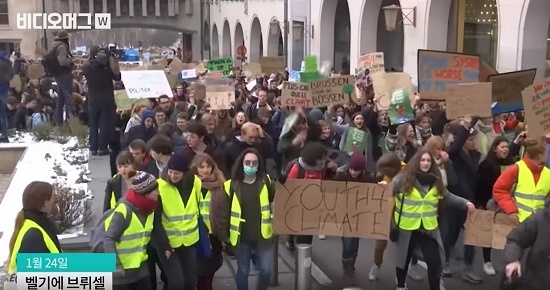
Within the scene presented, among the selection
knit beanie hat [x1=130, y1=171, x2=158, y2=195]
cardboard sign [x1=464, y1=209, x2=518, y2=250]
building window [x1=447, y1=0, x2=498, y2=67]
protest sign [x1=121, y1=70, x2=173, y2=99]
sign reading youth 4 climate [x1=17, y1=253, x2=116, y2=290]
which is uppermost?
building window [x1=447, y1=0, x2=498, y2=67]

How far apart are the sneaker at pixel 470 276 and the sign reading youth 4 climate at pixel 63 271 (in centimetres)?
406

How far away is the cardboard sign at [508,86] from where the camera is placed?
9.23m

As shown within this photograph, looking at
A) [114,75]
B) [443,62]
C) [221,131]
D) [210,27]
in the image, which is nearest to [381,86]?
[443,62]

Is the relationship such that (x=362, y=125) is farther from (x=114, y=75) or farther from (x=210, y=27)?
(x=210, y=27)

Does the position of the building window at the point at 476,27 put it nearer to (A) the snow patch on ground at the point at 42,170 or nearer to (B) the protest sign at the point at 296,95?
(B) the protest sign at the point at 296,95

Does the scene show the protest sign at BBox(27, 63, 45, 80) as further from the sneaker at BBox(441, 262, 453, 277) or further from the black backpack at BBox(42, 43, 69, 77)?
the sneaker at BBox(441, 262, 453, 277)

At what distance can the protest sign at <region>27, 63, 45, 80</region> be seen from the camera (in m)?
19.6

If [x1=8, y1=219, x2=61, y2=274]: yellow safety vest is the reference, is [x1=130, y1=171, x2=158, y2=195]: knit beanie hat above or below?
above

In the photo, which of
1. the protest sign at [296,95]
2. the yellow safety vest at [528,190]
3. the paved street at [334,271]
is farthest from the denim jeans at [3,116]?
the yellow safety vest at [528,190]

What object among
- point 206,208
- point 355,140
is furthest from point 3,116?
point 206,208

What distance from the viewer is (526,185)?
21.2 feet

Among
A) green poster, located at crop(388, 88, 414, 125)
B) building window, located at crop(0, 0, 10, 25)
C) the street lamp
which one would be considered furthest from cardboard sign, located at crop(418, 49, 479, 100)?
building window, located at crop(0, 0, 10, 25)

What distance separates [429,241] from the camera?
6.64 metres

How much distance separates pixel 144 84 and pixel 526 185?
6.58 metres
